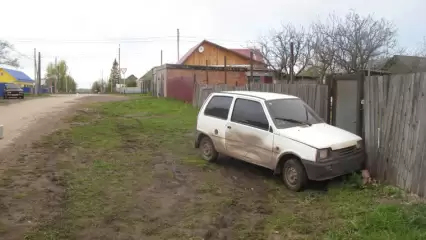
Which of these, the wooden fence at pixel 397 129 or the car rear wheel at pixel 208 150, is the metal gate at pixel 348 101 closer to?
the wooden fence at pixel 397 129

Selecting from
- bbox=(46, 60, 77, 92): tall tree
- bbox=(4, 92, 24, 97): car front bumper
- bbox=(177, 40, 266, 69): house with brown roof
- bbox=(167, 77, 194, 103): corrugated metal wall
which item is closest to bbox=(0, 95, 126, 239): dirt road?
bbox=(167, 77, 194, 103): corrugated metal wall

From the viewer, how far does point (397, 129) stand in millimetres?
6301

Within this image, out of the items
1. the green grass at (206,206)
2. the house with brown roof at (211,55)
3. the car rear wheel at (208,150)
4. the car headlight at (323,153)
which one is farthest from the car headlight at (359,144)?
the house with brown roof at (211,55)

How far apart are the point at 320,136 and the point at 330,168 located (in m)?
0.59

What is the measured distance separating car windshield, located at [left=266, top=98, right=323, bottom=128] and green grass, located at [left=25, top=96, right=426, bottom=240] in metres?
1.10

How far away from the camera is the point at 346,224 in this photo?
485 cm

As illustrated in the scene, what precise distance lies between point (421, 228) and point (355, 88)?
3.83m

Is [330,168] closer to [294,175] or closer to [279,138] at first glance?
[294,175]

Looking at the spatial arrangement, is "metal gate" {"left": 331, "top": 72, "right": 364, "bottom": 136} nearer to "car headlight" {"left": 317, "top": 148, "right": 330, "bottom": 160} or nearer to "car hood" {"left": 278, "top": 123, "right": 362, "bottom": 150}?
"car hood" {"left": 278, "top": 123, "right": 362, "bottom": 150}

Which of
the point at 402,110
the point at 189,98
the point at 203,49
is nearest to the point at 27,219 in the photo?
the point at 402,110

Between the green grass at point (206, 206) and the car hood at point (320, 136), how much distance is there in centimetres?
64

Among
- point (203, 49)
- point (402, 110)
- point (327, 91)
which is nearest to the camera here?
point (402, 110)

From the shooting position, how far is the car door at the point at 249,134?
7.08m

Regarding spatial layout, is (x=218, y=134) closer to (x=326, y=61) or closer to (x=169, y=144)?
(x=169, y=144)
